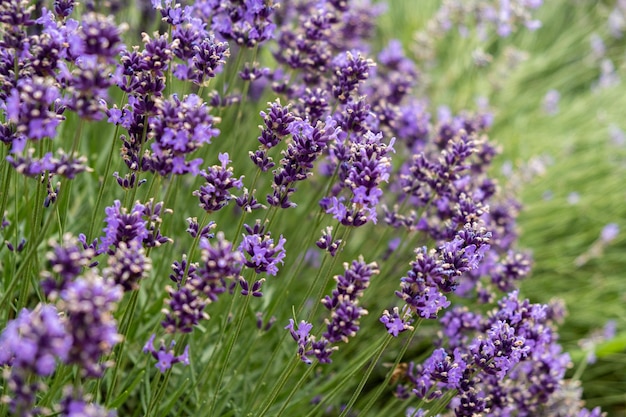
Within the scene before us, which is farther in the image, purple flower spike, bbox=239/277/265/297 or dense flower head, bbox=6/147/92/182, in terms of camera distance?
purple flower spike, bbox=239/277/265/297

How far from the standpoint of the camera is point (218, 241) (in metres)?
1.61

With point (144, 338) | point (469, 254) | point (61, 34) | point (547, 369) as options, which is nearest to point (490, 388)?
point (547, 369)

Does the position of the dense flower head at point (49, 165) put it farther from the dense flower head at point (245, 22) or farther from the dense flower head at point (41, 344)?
the dense flower head at point (245, 22)

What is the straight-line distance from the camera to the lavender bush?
157 centimetres

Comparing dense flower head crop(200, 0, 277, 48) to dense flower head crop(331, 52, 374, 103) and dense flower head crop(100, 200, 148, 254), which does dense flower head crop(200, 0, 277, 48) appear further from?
dense flower head crop(100, 200, 148, 254)

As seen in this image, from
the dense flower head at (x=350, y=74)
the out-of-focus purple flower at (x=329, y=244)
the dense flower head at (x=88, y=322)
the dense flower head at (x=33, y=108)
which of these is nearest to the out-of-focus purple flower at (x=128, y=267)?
the dense flower head at (x=88, y=322)

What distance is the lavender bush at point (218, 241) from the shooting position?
1574 mm

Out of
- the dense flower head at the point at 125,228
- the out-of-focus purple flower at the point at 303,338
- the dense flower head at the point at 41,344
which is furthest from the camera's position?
the out-of-focus purple flower at the point at 303,338

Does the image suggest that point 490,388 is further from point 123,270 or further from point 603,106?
point 603,106

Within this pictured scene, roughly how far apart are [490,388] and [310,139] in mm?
1197

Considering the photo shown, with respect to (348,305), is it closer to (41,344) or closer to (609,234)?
(41,344)

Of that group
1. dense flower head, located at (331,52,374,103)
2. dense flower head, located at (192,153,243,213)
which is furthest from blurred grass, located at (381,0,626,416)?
dense flower head, located at (192,153,243,213)

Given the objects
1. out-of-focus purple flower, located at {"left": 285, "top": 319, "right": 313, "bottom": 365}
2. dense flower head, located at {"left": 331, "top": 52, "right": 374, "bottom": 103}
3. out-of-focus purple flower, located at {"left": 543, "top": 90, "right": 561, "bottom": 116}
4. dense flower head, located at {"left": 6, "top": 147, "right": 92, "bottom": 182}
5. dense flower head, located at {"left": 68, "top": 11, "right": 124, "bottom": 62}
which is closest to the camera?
A: dense flower head, located at {"left": 68, "top": 11, "right": 124, "bottom": 62}

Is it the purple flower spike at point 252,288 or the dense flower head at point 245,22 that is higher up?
the dense flower head at point 245,22
